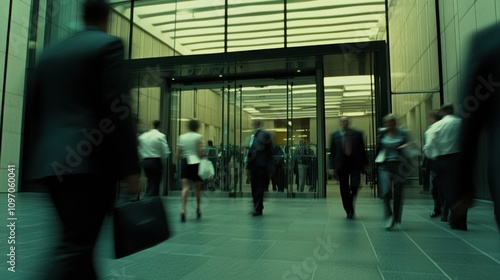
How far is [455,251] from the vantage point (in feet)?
13.4

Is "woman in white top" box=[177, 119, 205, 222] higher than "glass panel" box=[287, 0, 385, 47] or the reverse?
the reverse

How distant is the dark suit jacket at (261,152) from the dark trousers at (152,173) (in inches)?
66.9

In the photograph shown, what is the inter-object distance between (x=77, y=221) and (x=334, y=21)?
11733 millimetres

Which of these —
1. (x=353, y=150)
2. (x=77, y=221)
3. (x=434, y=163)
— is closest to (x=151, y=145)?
(x=353, y=150)

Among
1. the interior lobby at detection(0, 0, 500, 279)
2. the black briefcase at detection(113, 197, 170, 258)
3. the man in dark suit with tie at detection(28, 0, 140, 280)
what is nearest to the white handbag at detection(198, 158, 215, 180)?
the interior lobby at detection(0, 0, 500, 279)

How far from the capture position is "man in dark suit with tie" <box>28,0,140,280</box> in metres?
1.70

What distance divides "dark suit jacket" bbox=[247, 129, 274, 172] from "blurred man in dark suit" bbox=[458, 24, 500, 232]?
225 inches

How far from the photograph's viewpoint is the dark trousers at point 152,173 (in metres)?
6.72

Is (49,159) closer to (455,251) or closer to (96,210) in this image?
(96,210)

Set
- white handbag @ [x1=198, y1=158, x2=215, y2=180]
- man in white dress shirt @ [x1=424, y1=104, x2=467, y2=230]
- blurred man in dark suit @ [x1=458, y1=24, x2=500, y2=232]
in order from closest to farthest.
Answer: blurred man in dark suit @ [x1=458, y1=24, x2=500, y2=232]
man in white dress shirt @ [x1=424, y1=104, x2=467, y2=230]
white handbag @ [x1=198, y1=158, x2=215, y2=180]

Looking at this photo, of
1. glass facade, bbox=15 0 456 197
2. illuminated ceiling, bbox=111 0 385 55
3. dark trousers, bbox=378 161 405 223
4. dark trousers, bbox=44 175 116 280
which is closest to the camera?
dark trousers, bbox=44 175 116 280

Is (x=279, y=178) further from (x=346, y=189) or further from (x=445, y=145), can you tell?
(x=445, y=145)

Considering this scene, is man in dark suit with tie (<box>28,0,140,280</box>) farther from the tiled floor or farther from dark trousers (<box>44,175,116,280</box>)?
the tiled floor

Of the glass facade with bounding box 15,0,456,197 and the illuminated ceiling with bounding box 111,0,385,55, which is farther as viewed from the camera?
the illuminated ceiling with bounding box 111,0,385,55
